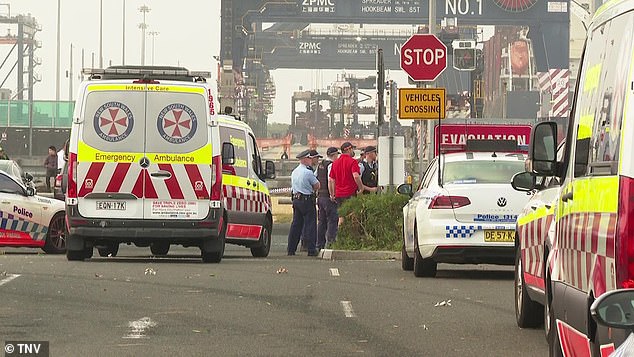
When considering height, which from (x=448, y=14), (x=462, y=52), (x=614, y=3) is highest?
(x=448, y=14)

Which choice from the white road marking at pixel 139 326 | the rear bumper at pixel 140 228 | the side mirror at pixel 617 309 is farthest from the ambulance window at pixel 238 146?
the side mirror at pixel 617 309

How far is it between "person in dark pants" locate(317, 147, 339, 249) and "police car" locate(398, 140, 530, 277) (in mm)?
7142

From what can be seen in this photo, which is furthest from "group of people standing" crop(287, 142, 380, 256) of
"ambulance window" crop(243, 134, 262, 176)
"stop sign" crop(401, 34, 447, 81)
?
"stop sign" crop(401, 34, 447, 81)

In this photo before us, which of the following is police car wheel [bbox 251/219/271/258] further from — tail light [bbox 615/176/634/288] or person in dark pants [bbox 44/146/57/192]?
person in dark pants [bbox 44/146/57/192]

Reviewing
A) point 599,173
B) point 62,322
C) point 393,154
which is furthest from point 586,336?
point 393,154

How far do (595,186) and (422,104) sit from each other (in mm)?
16324

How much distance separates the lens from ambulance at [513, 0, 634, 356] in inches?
209

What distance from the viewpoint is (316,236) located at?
80.3 feet

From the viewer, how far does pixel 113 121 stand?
1864 cm

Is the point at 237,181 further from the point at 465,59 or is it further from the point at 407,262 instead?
the point at 465,59

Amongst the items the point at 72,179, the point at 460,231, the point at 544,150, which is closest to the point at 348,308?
the point at 460,231

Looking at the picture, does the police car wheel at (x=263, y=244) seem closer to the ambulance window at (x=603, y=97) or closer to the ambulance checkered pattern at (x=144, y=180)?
the ambulance checkered pattern at (x=144, y=180)

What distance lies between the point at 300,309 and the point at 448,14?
74.5m

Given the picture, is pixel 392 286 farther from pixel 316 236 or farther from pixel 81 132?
pixel 316 236
